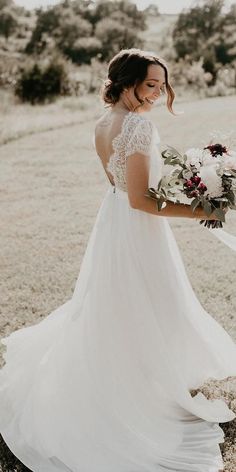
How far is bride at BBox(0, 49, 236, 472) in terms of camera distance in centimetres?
334

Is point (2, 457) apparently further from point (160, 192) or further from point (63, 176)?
point (63, 176)

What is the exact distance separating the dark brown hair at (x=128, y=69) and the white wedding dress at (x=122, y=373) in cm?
43

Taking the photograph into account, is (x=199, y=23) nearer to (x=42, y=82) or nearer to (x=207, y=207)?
(x=42, y=82)

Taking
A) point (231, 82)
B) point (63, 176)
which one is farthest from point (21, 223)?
point (231, 82)

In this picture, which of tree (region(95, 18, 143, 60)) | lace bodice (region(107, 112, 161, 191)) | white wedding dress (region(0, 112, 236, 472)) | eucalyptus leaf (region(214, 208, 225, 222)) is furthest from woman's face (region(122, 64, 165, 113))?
tree (region(95, 18, 143, 60))

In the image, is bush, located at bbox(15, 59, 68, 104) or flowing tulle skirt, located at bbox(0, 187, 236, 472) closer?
flowing tulle skirt, located at bbox(0, 187, 236, 472)

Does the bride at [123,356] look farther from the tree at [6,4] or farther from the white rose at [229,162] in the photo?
the tree at [6,4]

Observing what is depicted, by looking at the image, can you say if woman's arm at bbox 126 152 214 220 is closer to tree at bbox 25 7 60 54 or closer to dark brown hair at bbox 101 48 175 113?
dark brown hair at bbox 101 48 175 113

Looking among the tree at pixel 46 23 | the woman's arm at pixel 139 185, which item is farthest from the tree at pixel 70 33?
the woman's arm at pixel 139 185

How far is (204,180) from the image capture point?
3314 mm

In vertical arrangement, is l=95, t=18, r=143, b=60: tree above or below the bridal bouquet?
above

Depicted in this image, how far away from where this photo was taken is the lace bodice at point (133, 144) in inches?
122

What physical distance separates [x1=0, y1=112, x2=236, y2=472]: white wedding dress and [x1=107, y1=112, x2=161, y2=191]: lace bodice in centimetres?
2

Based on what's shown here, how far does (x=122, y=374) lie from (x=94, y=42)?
47.0m
